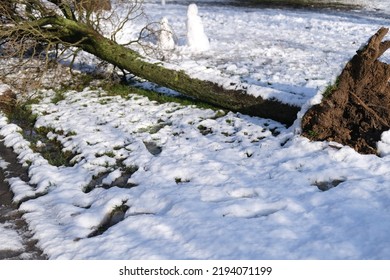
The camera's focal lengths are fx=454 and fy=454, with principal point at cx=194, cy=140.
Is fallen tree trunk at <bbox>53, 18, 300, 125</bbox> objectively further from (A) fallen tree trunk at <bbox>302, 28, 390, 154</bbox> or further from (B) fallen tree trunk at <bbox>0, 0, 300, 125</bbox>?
(A) fallen tree trunk at <bbox>302, 28, 390, 154</bbox>

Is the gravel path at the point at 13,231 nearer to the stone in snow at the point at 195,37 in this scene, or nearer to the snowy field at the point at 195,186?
the snowy field at the point at 195,186

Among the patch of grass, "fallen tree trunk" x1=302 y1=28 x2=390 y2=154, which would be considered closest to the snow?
"fallen tree trunk" x1=302 y1=28 x2=390 y2=154

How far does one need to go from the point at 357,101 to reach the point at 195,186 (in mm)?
2727

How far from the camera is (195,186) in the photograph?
5.75m

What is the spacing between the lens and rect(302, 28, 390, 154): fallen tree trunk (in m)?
6.44

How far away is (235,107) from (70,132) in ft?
9.73

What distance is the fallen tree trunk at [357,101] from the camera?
644cm

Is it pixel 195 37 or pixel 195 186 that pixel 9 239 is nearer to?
pixel 195 186

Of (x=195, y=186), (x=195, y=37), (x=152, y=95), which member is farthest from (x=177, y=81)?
(x=195, y=37)

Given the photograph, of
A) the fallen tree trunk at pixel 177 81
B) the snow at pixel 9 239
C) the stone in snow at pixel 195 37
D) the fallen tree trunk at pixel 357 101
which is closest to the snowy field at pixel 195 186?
the snow at pixel 9 239

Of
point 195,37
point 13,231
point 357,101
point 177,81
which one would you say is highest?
point 195,37

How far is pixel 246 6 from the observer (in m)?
21.4

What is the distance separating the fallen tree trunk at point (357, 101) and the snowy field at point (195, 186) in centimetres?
28

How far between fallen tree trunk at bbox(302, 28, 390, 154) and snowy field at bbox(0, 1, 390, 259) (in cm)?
28
